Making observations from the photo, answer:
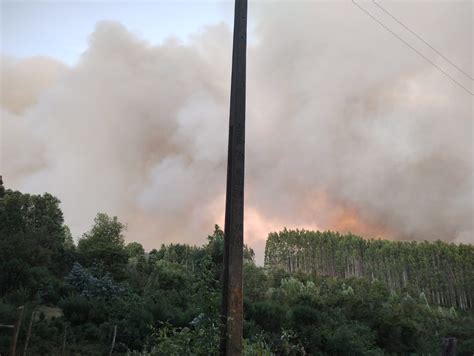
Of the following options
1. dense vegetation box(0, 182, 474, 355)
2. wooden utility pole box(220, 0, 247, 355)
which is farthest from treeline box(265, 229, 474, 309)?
wooden utility pole box(220, 0, 247, 355)

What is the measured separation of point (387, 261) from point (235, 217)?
11032cm

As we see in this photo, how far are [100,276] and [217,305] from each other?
3202 cm

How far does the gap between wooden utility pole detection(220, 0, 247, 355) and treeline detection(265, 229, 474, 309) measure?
95246mm

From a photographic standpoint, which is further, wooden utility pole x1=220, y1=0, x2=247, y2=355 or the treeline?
the treeline

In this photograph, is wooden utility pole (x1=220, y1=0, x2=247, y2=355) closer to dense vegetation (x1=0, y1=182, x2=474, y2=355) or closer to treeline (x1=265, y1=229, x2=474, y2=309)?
dense vegetation (x1=0, y1=182, x2=474, y2=355)

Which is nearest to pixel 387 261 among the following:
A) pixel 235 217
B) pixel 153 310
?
pixel 153 310

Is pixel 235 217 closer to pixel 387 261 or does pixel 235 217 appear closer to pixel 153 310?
pixel 153 310

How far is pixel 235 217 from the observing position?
542 cm

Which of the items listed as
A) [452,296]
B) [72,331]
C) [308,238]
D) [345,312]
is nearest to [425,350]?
[345,312]

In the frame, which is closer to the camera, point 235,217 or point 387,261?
point 235,217

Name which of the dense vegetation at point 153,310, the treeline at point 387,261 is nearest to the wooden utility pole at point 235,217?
the dense vegetation at point 153,310

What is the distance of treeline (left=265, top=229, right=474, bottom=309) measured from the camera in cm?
9900

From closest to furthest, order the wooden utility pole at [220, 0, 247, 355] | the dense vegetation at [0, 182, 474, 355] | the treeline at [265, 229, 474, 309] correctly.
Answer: the wooden utility pole at [220, 0, 247, 355] < the dense vegetation at [0, 182, 474, 355] < the treeline at [265, 229, 474, 309]

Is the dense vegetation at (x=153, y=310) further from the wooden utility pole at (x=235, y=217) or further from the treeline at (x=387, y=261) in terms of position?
the treeline at (x=387, y=261)
